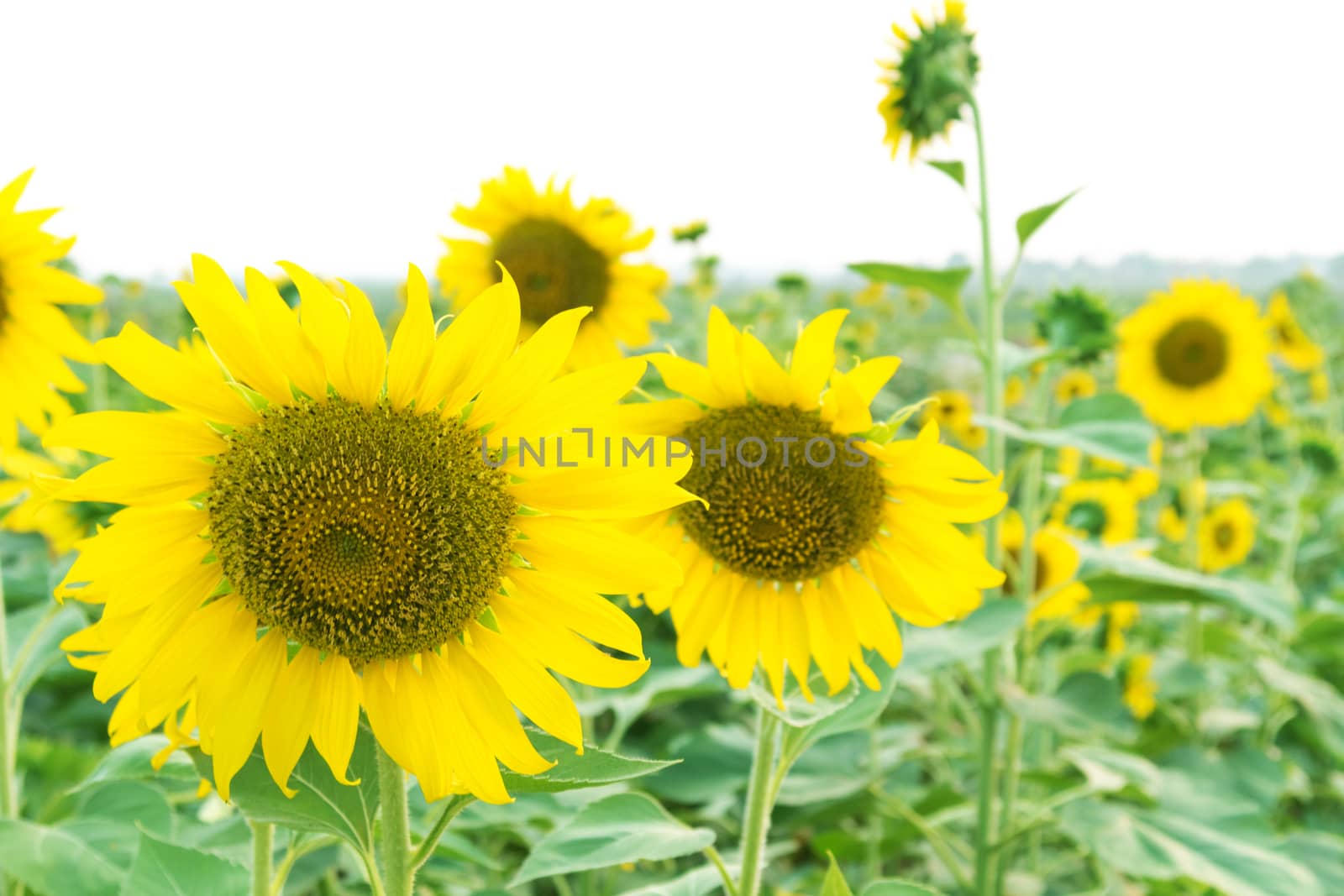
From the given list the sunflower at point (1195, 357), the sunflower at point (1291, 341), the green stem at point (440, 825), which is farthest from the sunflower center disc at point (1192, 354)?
the green stem at point (440, 825)

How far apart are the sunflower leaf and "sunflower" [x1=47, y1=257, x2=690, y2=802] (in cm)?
116

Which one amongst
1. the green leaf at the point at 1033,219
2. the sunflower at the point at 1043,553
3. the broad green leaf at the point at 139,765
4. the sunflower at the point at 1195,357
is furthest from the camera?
the sunflower at the point at 1195,357

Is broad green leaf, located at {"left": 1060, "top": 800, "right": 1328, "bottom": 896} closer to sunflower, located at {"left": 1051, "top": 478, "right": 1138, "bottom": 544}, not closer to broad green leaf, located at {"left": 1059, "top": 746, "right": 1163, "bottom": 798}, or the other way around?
broad green leaf, located at {"left": 1059, "top": 746, "right": 1163, "bottom": 798}

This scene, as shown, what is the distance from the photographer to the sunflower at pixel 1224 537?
4012 millimetres

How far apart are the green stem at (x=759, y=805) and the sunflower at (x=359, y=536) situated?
418 millimetres

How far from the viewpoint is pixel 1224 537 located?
13.4ft

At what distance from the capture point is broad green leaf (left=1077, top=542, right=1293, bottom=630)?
2025 mm

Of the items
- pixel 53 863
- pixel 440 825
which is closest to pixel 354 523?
pixel 440 825

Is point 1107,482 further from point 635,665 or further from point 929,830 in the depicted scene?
point 635,665

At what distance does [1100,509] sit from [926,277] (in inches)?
69.5

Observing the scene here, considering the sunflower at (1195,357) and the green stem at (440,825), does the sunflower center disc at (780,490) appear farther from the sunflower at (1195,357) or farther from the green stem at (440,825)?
the sunflower at (1195,357)

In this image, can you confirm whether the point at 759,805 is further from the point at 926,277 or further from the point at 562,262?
the point at 562,262

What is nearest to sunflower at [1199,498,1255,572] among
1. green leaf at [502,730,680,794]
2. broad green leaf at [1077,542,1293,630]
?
broad green leaf at [1077,542,1293,630]

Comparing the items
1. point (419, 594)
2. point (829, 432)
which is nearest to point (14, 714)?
point (419, 594)
